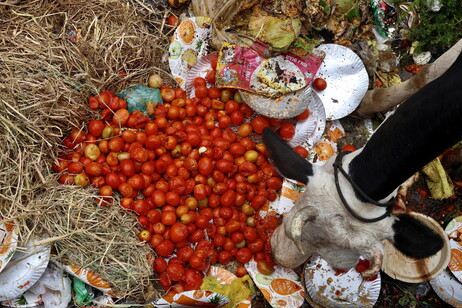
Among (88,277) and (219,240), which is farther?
(219,240)

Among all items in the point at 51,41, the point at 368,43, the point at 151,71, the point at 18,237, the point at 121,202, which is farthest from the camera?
the point at 368,43

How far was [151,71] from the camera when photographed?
4.19 meters

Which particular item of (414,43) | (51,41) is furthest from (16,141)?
(414,43)

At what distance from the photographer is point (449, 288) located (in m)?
3.93

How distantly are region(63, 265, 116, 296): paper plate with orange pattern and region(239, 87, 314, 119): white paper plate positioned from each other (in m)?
1.98

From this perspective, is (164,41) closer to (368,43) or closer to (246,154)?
(246,154)

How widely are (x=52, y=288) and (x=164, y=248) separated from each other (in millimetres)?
911

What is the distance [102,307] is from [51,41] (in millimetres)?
2403

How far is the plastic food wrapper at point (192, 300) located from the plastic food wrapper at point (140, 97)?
5.71ft

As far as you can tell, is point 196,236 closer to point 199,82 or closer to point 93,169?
point 93,169

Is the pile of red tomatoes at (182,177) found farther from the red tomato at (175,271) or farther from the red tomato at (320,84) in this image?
the red tomato at (320,84)

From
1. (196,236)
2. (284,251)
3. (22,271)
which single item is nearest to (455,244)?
(284,251)

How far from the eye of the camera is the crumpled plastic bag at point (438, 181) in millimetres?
4172

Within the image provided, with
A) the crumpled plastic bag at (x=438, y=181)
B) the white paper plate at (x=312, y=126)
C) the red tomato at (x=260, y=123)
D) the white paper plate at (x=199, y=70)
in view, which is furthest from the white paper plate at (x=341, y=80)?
the white paper plate at (x=199, y=70)
